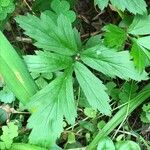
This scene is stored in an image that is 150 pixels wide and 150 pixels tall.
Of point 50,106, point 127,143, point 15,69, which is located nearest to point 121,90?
point 127,143

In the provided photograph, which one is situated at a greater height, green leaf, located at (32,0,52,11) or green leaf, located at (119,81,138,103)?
green leaf, located at (32,0,52,11)

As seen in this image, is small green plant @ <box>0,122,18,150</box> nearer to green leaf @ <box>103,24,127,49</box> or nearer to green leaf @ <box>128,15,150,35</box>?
green leaf @ <box>103,24,127,49</box>

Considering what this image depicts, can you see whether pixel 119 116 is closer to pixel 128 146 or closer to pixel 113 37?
pixel 128 146

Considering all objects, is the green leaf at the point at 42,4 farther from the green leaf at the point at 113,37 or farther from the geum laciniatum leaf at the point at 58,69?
the green leaf at the point at 113,37

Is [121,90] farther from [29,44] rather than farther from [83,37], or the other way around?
[29,44]

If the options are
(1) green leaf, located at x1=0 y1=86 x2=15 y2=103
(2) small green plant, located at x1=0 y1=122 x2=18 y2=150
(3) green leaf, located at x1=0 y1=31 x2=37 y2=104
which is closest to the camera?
(3) green leaf, located at x1=0 y1=31 x2=37 y2=104

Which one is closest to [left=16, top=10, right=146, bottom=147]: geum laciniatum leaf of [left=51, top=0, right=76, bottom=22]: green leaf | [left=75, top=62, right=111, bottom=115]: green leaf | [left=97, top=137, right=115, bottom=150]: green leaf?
[left=75, top=62, right=111, bottom=115]: green leaf

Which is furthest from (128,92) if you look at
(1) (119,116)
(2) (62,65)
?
(2) (62,65)
